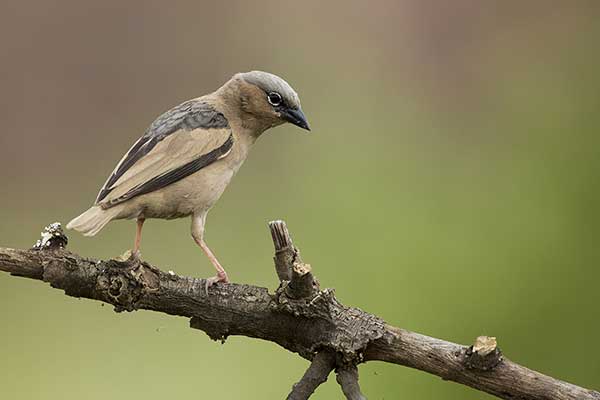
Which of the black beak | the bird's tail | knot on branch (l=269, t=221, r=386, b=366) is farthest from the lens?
the black beak

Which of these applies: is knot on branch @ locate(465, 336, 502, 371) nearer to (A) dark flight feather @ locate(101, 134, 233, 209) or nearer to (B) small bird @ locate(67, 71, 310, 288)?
(B) small bird @ locate(67, 71, 310, 288)

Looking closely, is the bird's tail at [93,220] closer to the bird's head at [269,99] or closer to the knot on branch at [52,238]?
the knot on branch at [52,238]

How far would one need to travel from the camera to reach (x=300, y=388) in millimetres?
2588

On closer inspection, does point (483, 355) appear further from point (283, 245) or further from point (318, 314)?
point (283, 245)

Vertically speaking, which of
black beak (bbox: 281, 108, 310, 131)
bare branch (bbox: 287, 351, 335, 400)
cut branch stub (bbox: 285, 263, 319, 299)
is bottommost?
bare branch (bbox: 287, 351, 335, 400)

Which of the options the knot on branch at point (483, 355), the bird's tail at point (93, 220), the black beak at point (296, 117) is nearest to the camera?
the knot on branch at point (483, 355)

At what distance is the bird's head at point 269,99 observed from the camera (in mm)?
3473

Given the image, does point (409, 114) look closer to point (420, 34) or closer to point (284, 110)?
point (420, 34)

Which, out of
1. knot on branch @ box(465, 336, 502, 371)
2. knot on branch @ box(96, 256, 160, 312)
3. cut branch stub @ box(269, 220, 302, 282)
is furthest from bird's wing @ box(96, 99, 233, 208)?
knot on branch @ box(465, 336, 502, 371)

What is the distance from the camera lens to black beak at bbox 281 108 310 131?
3.46 m

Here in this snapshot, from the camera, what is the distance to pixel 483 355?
99.9 inches

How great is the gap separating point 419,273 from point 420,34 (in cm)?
185

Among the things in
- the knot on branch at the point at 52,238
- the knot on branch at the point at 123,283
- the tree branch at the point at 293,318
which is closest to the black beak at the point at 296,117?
the tree branch at the point at 293,318

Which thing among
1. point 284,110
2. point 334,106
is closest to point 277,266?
point 284,110
